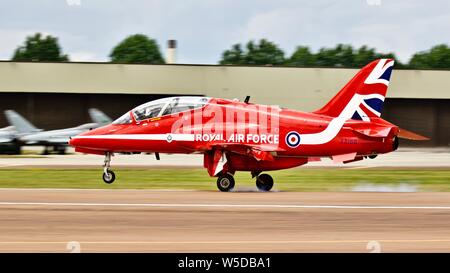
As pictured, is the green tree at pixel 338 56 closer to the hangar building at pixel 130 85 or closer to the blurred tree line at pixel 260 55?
the blurred tree line at pixel 260 55

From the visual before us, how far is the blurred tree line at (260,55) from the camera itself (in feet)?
353

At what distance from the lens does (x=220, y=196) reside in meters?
22.4

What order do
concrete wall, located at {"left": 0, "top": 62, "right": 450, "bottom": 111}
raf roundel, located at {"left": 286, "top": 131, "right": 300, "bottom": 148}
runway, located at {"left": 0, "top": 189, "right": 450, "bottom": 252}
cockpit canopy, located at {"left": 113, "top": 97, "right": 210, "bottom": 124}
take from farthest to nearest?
1. concrete wall, located at {"left": 0, "top": 62, "right": 450, "bottom": 111}
2. cockpit canopy, located at {"left": 113, "top": 97, "right": 210, "bottom": 124}
3. raf roundel, located at {"left": 286, "top": 131, "right": 300, "bottom": 148}
4. runway, located at {"left": 0, "top": 189, "right": 450, "bottom": 252}

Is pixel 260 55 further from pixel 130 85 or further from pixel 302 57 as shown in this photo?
pixel 130 85

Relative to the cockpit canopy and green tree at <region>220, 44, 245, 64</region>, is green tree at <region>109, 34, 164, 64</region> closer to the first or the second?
green tree at <region>220, 44, 245, 64</region>

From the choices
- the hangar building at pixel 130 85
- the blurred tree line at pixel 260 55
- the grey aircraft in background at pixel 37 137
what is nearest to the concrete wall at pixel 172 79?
the hangar building at pixel 130 85

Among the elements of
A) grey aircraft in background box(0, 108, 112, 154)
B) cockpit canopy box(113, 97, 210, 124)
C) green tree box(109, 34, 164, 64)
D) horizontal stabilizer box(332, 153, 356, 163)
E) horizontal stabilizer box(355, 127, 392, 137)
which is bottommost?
grey aircraft in background box(0, 108, 112, 154)

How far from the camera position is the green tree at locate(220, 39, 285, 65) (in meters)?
109

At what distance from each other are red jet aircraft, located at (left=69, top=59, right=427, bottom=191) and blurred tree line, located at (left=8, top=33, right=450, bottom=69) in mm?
78027

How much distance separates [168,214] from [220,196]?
511cm

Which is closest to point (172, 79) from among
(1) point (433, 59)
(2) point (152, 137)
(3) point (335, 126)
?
(2) point (152, 137)

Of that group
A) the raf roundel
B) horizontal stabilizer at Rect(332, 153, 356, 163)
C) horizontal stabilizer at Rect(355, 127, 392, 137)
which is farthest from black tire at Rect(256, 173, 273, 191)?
horizontal stabilizer at Rect(355, 127, 392, 137)

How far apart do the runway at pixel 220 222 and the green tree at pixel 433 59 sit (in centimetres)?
9639

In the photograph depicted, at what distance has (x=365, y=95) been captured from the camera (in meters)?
24.9
